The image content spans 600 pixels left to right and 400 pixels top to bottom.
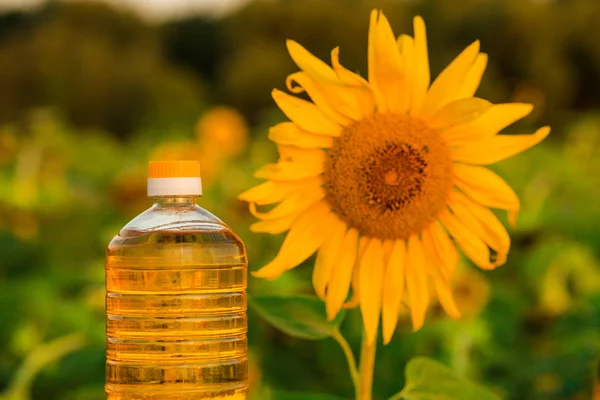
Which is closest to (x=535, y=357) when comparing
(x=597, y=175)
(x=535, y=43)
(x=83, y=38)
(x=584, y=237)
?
(x=584, y=237)

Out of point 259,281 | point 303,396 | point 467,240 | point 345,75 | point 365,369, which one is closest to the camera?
point 345,75

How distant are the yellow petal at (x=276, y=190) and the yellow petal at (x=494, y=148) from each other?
0.31 metres

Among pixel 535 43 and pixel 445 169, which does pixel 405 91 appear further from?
pixel 535 43

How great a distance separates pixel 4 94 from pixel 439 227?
2627 cm

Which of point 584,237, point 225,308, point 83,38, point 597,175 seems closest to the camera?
point 225,308

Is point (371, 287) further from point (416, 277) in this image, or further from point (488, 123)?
point (488, 123)

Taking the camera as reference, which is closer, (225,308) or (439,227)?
(439,227)

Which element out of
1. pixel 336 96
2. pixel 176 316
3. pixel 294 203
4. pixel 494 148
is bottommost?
pixel 176 316

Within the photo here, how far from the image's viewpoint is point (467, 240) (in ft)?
7.15

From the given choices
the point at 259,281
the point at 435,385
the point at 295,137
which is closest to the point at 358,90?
the point at 295,137

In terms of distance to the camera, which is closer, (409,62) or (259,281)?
(409,62)

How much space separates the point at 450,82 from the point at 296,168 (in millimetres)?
361

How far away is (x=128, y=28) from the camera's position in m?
34.5

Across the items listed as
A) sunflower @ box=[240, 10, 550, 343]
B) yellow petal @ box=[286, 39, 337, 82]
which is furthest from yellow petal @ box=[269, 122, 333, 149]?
yellow petal @ box=[286, 39, 337, 82]
